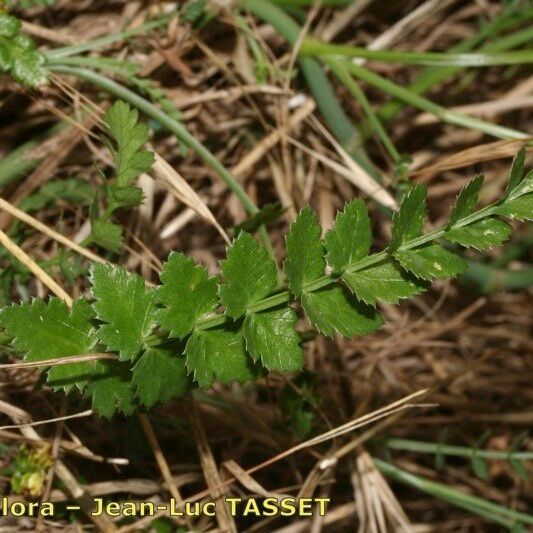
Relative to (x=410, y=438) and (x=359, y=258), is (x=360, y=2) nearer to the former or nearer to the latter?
(x=359, y=258)

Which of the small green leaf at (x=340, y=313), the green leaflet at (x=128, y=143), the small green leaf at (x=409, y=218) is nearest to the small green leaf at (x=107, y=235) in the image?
the green leaflet at (x=128, y=143)

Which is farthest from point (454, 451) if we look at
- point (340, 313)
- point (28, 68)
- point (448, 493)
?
point (28, 68)

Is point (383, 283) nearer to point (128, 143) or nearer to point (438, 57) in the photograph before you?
point (128, 143)

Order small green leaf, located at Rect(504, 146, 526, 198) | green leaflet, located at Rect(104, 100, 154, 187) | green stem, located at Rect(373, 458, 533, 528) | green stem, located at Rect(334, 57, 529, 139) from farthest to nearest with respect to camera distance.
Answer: green stem, located at Rect(373, 458, 533, 528) → green stem, located at Rect(334, 57, 529, 139) → green leaflet, located at Rect(104, 100, 154, 187) → small green leaf, located at Rect(504, 146, 526, 198)

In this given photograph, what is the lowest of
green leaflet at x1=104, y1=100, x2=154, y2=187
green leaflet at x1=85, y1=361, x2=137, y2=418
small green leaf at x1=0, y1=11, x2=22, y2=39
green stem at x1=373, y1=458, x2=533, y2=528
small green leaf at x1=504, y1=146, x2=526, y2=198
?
green stem at x1=373, y1=458, x2=533, y2=528

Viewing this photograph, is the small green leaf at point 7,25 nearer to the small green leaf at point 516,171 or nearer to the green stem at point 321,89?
the green stem at point 321,89

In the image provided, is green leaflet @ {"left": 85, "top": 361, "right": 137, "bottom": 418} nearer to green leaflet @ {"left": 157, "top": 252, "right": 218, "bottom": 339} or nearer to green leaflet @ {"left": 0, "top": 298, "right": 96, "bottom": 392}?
green leaflet @ {"left": 0, "top": 298, "right": 96, "bottom": 392}

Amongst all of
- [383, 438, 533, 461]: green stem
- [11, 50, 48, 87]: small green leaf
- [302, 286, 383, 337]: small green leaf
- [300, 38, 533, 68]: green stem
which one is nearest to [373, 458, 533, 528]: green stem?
[383, 438, 533, 461]: green stem
